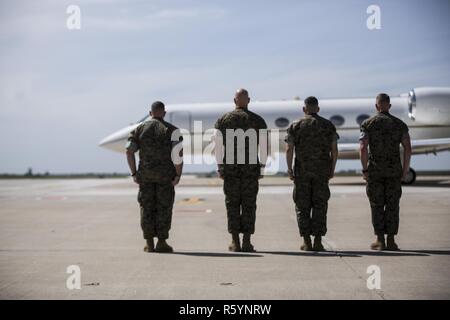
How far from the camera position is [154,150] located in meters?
8.39

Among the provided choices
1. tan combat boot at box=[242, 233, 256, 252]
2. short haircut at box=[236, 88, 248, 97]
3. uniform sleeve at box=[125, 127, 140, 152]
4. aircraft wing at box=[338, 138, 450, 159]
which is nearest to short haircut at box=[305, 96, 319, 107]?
short haircut at box=[236, 88, 248, 97]

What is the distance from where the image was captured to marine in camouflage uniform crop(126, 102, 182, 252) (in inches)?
325

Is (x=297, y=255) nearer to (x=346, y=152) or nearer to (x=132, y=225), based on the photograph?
(x=132, y=225)

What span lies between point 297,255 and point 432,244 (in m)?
A: 2.01

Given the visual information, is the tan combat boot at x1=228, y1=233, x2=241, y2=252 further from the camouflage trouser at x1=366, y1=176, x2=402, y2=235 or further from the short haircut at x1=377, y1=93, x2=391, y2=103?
the short haircut at x1=377, y1=93, x2=391, y2=103

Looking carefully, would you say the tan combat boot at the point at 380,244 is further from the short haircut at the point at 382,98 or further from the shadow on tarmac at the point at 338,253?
the short haircut at the point at 382,98

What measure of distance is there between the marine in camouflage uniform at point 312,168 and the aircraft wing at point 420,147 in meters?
17.3

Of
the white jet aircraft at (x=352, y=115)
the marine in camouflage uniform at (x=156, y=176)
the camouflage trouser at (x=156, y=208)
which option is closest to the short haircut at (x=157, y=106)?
the marine in camouflage uniform at (x=156, y=176)

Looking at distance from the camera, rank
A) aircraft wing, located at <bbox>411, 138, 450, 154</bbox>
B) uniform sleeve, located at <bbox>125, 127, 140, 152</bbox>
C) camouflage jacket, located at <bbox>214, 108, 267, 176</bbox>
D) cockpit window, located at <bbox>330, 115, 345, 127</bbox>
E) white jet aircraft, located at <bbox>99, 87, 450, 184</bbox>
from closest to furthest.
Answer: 1. camouflage jacket, located at <bbox>214, 108, 267, 176</bbox>
2. uniform sleeve, located at <bbox>125, 127, 140, 152</bbox>
3. aircraft wing, located at <bbox>411, 138, 450, 154</bbox>
4. white jet aircraft, located at <bbox>99, 87, 450, 184</bbox>
5. cockpit window, located at <bbox>330, 115, 345, 127</bbox>

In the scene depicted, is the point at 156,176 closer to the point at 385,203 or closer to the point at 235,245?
the point at 235,245

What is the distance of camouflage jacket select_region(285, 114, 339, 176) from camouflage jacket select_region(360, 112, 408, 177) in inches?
19.8

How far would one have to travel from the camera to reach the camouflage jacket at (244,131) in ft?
26.9

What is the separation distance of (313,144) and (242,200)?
44.2 inches

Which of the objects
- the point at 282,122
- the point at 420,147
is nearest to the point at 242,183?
the point at 420,147
